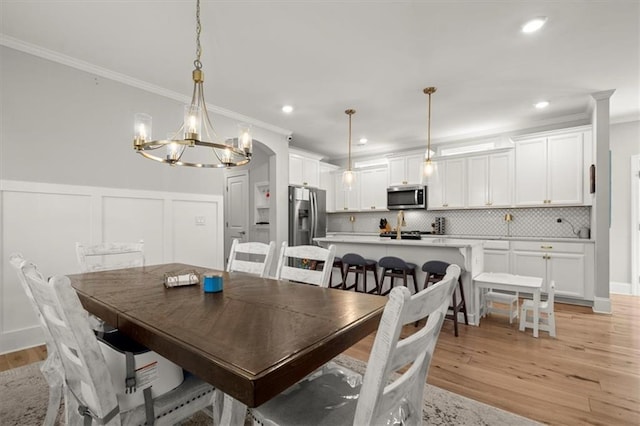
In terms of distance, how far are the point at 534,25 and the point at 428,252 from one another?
2355 millimetres

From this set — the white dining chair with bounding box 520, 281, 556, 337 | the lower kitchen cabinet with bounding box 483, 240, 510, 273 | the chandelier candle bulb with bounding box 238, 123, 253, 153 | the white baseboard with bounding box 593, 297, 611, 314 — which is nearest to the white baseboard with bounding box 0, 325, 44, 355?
the chandelier candle bulb with bounding box 238, 123, 253, 153

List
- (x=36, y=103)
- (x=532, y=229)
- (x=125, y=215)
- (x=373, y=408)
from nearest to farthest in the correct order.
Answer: (x=373, y=408), (x=36, y=103), (x=125, y=215), (x=532, y=229)

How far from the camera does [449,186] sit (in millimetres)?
5387

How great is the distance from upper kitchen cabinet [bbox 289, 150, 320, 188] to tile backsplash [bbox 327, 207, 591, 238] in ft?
4.95

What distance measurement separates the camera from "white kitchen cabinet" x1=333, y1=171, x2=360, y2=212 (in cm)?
658

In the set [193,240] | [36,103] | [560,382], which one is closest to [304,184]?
[193,240]

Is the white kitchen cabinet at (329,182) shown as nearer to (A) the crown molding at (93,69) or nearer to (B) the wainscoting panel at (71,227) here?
(A) the crown molding at (93,69)

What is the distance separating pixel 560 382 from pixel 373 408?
7.41 ft

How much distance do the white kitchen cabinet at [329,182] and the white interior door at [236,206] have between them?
1.72 metres

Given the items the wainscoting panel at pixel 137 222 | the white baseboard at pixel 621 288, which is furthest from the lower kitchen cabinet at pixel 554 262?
the wainscoting panel at pixel 137 222

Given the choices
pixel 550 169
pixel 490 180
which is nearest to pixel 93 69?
pixel 490 180

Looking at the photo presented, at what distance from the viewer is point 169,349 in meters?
0.94

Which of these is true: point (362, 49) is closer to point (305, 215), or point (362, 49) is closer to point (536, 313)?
point (536, 313)

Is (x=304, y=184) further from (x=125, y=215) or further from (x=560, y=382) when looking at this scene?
(x=560, y=382)
